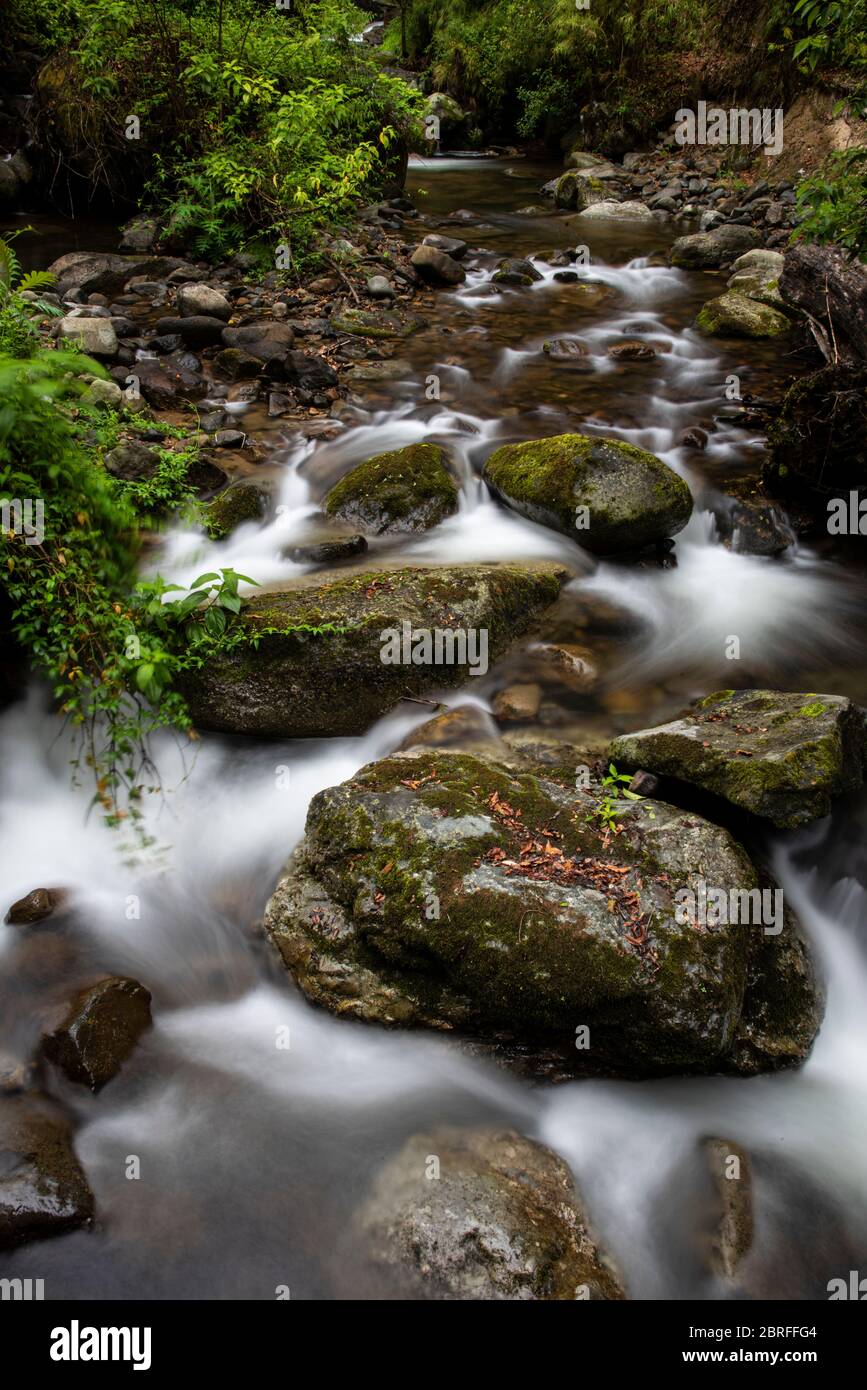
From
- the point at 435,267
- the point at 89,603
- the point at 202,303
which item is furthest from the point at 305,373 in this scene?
the point at 89,603

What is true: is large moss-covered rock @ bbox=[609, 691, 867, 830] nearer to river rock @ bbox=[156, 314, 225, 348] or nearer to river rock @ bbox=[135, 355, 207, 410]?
river rock @ bbox=[135, 355, 207, 410]

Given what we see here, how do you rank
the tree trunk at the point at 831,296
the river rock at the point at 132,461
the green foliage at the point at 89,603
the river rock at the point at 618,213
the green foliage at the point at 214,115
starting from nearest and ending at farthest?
1. the green foliage at the point at 89,603
2. the river rock at the point at 132,461
3. the tree trunk at the point at 831,296
4. the green foliage at the point at 214,115
5. the river rock at the point at 618,213

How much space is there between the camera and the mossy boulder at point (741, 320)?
34.5 feet

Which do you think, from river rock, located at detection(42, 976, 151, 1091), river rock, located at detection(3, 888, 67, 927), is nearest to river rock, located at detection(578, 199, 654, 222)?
river rock, located at detection(3, 888, 67, 927)

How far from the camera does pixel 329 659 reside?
5.12 metres

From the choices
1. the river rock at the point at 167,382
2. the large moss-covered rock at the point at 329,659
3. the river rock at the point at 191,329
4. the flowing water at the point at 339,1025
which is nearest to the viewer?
the flowing water at the point at 339,1025

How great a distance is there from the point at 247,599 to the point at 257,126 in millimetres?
9885

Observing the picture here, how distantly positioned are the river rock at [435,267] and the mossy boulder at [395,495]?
236 inches

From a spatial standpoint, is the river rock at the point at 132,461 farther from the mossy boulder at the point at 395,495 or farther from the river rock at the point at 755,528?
the river rock at the point at 755,528

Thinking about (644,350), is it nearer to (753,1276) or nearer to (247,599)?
(247,599)

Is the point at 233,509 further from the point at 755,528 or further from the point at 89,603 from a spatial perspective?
the point at 755,528

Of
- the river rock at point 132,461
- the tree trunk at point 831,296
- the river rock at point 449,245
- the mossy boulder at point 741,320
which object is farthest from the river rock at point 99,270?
the tree trunk at point 831,296

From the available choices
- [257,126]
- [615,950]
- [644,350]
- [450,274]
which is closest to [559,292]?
[450,274]

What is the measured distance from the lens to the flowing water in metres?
3.30
